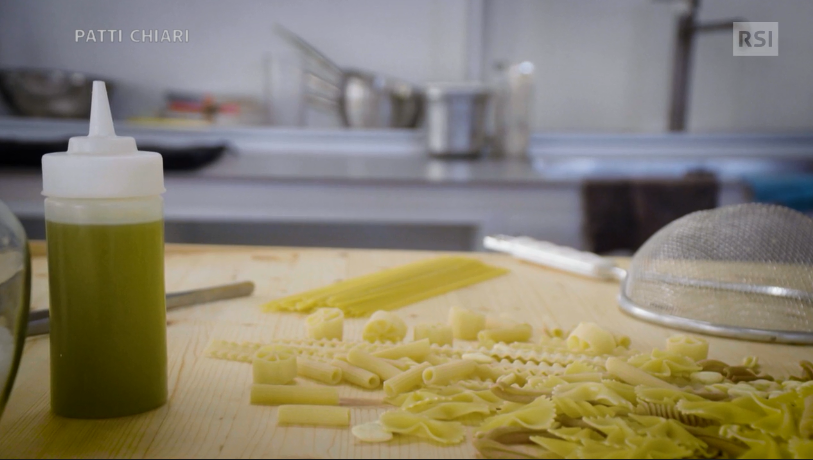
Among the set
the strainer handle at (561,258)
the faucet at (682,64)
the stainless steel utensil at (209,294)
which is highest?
the faucet at (682,64)

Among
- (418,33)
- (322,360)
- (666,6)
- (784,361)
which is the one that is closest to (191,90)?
(418,33)

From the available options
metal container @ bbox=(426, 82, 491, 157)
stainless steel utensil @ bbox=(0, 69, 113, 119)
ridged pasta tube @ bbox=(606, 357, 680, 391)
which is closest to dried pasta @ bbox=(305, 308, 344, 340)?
ridged pasta tube @ bbox=(606, 357, 680, 391)

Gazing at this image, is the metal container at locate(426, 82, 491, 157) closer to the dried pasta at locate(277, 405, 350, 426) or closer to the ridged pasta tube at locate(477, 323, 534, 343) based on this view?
the ridged pasta tube at locate(477, 323, 534, 343)

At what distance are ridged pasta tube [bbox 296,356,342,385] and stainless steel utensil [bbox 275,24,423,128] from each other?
1.79 metres

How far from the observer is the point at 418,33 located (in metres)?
2.47

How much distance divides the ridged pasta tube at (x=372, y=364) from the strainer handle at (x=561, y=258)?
1.46ft

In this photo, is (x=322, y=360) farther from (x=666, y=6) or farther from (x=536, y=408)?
(x=666, y=6)

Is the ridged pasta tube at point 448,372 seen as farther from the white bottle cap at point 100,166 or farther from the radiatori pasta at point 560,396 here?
the white bottle cap at point 100,166

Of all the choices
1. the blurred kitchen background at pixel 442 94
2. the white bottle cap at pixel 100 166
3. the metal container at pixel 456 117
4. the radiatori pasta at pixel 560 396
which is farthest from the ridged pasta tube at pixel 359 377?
the metal container at pixel 456 117

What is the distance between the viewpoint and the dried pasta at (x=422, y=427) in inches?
19.0

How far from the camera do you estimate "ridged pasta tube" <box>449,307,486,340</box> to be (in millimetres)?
727

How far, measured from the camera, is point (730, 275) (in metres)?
0.82

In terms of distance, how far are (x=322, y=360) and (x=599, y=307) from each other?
14.9 inches

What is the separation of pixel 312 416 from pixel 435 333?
21 centimetres
